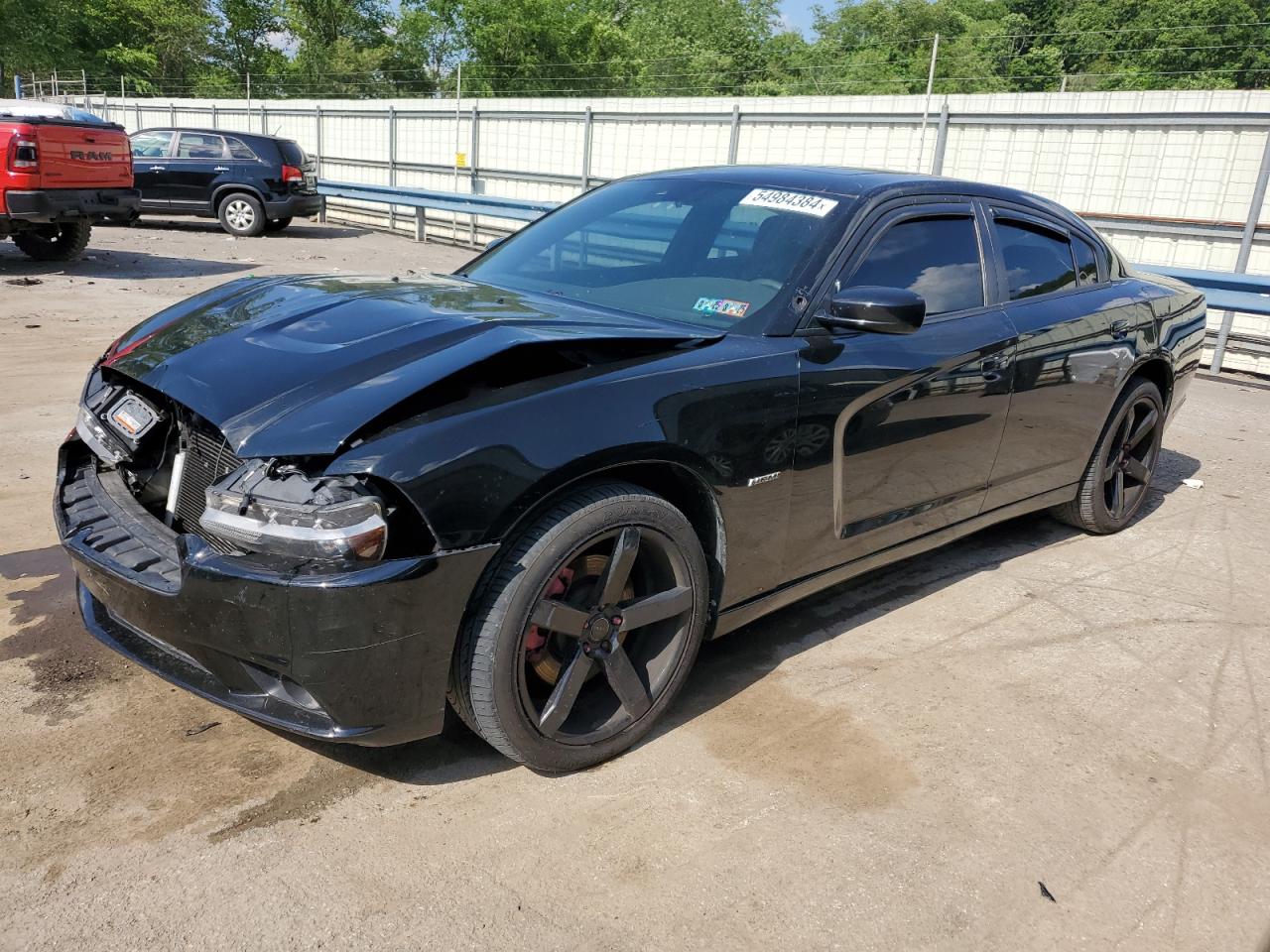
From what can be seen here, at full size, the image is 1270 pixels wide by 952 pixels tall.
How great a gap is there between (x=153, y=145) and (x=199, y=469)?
17.3 meters

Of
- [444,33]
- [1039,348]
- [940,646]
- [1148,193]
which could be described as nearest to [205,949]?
[940,646]

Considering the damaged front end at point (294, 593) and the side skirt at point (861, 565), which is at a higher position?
the damaged front end at point (294, 593)

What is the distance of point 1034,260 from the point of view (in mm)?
4395

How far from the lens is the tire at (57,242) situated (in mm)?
12367

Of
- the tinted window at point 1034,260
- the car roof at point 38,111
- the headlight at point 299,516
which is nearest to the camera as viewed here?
the headlight at point 299,516

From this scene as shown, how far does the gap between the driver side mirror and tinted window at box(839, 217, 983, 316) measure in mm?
204

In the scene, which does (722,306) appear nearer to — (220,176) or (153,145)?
(220,176)

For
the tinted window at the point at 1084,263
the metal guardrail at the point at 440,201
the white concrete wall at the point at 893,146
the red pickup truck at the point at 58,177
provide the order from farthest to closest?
1. the metal guardrail at the point at 440,201
2. the red pickup truck at the point at 58,177
3. the white concrete wall at the point at 893,146
4. the tinted window at the point at 1084,263

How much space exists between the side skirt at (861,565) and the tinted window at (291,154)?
15847 mm

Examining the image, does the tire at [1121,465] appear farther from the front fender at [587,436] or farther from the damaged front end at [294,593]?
the damaged front end at [294,593]

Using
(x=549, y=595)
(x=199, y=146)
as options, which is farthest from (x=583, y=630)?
(x=199, y=146)

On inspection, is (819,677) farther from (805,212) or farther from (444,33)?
(444,33)

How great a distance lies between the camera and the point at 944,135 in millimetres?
11625

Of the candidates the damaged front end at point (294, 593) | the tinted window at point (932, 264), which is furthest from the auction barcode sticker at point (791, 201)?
the damaged front end at point (294, 593)
